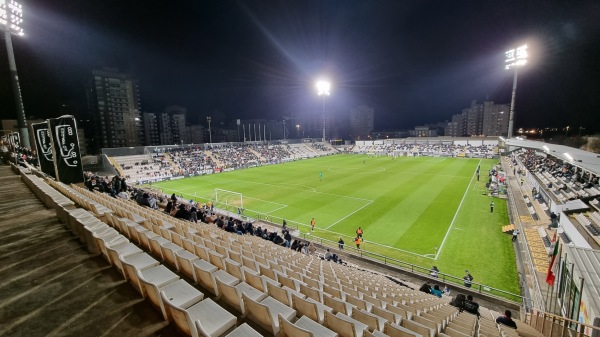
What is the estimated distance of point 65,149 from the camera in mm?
13758

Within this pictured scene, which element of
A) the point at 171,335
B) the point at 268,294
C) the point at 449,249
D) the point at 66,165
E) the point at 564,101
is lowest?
the point at 449,249

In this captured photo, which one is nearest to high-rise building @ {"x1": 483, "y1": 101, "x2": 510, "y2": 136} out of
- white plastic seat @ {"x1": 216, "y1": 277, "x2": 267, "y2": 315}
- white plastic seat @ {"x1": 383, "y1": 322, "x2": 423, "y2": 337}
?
white plastic seat @ {"x1": 383, "y1": 322, "x2": 423, "y2": 337}

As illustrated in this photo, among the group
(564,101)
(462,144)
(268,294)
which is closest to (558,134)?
(564,101)

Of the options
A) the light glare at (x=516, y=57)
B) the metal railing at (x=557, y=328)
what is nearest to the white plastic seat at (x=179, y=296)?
the metal railing at (x=557, y=328)

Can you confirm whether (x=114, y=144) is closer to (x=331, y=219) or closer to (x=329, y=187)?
(x=329, y=187)

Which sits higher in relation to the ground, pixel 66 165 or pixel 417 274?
pixel 66 165

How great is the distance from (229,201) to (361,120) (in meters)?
165

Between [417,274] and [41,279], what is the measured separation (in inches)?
613

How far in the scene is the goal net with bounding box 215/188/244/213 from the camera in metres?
28.3

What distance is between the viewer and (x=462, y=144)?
79.9 metres

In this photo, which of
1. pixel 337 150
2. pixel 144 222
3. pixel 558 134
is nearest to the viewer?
pixel 144 222

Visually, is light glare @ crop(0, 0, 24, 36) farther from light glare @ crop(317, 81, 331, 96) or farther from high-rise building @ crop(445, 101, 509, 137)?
high-rise building @ crop(445, 101, 509, 137)

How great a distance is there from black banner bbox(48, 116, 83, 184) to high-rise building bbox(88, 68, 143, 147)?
9204 centimetres

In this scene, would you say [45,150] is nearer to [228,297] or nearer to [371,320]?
[228,297]
